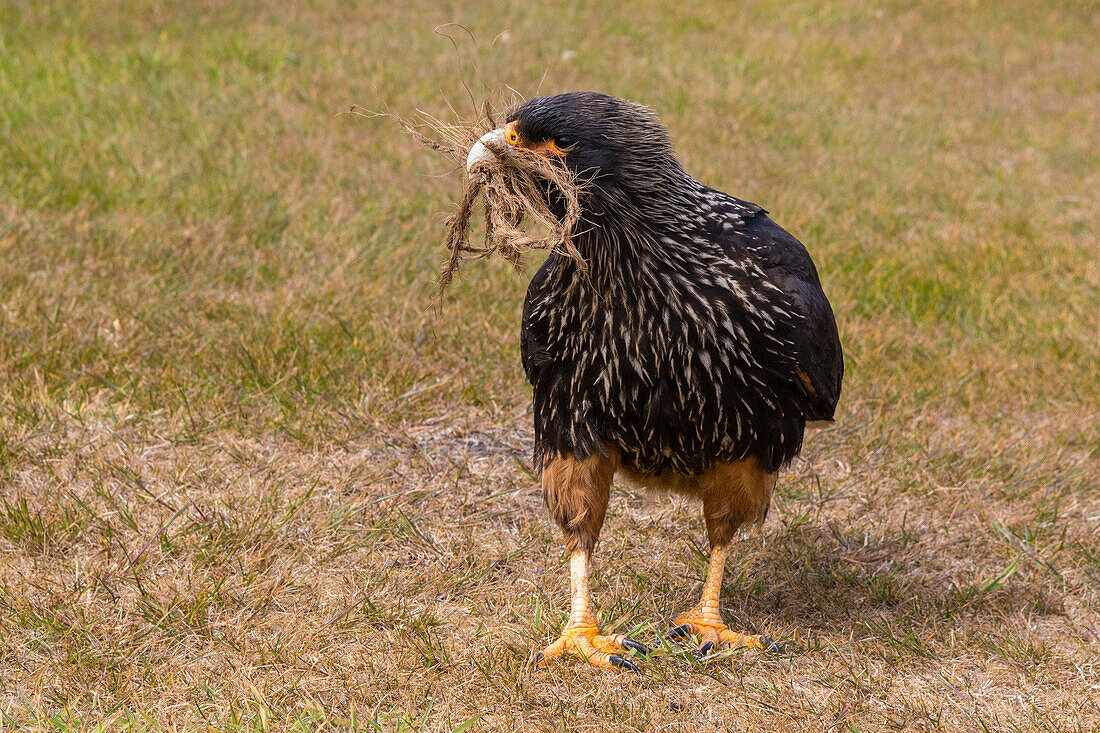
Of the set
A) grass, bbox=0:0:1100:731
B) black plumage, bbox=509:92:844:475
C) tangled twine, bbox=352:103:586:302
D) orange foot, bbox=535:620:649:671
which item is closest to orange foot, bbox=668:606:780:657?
grass, bbox=0:0:1100:731

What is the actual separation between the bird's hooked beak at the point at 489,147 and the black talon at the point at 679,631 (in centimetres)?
178

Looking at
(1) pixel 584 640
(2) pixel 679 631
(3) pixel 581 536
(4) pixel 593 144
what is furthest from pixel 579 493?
(4) pixel 593 144

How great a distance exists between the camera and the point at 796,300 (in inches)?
146

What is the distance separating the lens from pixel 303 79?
9133 mm

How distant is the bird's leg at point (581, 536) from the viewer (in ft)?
12.4

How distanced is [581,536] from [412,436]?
1492 millimetres

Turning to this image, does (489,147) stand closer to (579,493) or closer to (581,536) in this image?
(579,493)

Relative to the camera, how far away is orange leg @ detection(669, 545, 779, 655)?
3.97 m

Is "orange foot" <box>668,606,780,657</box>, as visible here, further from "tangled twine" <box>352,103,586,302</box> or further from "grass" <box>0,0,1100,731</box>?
"tangled twine" <box>352,103,586,302</box>

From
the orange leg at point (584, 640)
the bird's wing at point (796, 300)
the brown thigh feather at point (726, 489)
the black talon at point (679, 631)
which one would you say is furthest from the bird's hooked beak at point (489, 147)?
the black talon at point (679, 631)

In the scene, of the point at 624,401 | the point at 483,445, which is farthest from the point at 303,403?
the point at 624,401

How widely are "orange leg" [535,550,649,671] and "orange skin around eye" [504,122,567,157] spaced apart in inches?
56.1

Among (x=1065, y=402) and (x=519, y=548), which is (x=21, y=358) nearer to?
(x=519, y=548)

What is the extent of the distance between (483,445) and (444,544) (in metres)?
0.80
